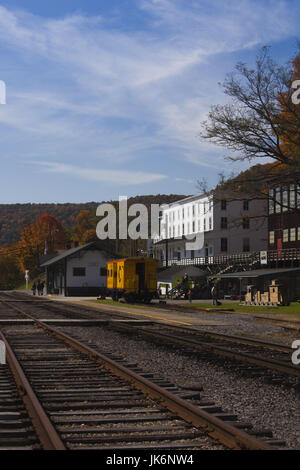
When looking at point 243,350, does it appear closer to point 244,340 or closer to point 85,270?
point 244,340

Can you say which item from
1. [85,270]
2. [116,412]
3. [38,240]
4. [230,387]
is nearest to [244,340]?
[230,387]

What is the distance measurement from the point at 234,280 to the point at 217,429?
2413 inches

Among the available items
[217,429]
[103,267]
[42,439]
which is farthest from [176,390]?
[103,267]

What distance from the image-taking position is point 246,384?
392 inches

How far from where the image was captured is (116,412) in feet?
24.6

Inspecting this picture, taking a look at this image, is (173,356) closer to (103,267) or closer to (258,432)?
(258,432)

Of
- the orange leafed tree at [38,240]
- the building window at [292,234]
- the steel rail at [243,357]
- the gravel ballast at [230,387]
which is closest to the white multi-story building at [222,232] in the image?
the building window at [292,234]

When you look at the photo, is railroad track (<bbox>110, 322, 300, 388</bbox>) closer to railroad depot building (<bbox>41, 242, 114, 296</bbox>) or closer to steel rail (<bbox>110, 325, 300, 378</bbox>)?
steel rail (<bbox>110, 325, 300, 378</bbox>)

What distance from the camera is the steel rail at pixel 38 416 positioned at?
5.86 meters

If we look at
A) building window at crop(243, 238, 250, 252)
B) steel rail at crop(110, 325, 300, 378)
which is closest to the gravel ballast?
steel rail at crop(110, 325, 300, 378)

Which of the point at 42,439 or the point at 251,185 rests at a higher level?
the point at 251,185

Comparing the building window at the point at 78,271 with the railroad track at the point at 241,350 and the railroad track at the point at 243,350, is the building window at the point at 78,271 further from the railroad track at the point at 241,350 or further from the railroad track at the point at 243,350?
the railroad track at the point at 241,350

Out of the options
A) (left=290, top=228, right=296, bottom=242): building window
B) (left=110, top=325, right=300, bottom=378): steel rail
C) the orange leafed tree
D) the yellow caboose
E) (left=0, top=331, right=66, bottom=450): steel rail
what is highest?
the orange leafed tree

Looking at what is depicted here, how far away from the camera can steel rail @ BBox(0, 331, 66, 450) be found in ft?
19.2
